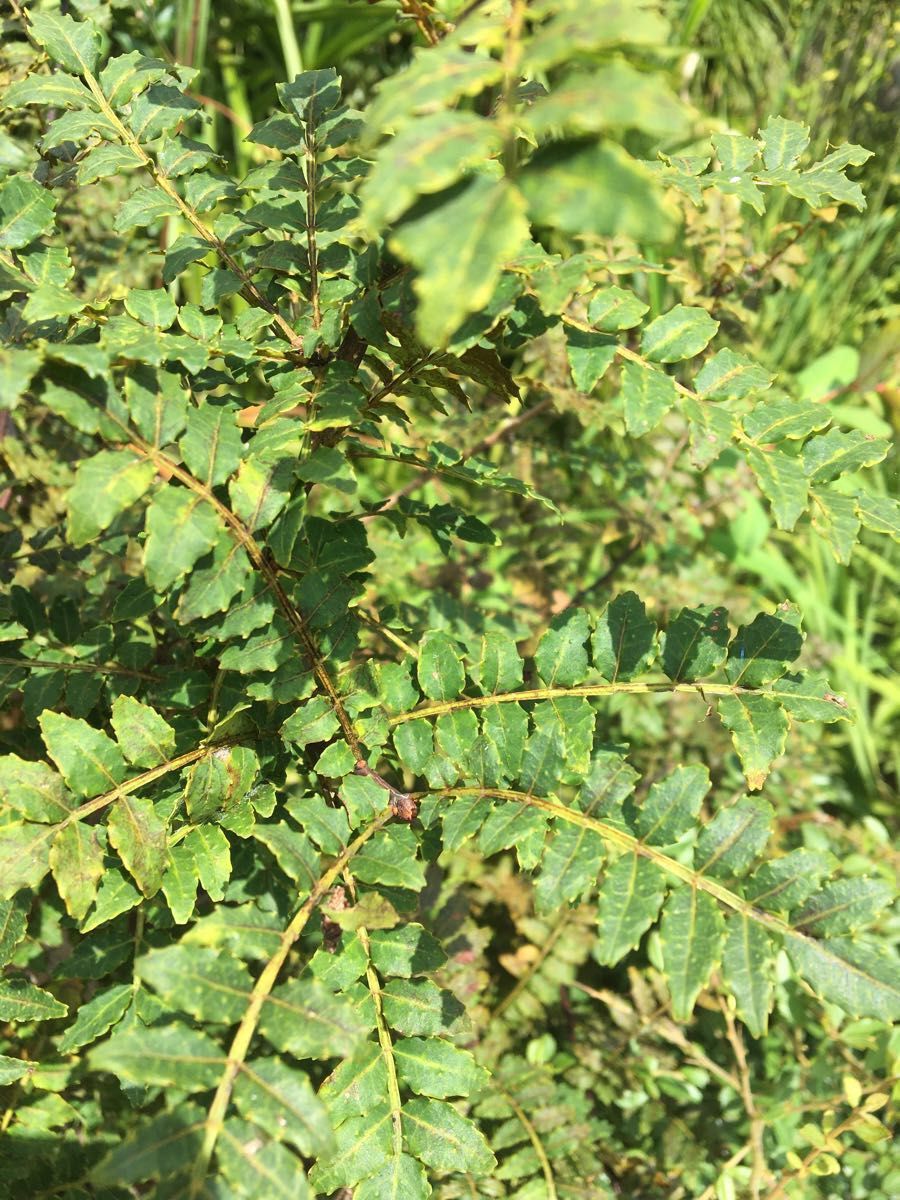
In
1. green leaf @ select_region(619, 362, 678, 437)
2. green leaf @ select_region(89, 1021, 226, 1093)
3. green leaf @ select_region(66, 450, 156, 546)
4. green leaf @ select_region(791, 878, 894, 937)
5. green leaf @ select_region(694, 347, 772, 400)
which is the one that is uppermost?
green leaf @ select_region(66, 450, 156, 546)

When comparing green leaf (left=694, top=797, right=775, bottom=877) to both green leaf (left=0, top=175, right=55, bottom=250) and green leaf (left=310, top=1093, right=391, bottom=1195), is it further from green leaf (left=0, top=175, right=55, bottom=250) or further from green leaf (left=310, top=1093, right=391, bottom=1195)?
green leaf (left=0, top=175, right=55, bottom=250)

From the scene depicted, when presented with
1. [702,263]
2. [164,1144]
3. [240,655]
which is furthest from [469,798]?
[702,263]

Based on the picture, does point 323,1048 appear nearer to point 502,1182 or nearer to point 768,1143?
point 502,1182

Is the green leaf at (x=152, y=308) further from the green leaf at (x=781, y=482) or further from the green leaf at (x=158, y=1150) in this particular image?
the green leaf at (x=158, y=1150)

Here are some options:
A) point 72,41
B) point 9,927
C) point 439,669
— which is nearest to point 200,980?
point 9,927

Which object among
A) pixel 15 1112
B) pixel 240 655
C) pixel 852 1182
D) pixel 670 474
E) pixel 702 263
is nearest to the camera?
pixel 240 655

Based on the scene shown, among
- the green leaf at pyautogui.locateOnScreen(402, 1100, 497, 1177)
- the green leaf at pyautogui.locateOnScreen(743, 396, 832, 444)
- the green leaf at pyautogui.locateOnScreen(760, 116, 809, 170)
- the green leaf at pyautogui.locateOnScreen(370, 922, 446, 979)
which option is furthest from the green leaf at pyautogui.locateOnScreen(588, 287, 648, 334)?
the green leaf at pyautogui.locateOnScreen(402, 1100, 497, 1177)

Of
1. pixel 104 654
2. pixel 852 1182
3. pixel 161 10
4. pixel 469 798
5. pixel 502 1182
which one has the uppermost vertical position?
pixel 161 10
